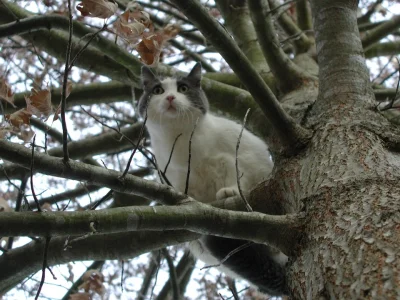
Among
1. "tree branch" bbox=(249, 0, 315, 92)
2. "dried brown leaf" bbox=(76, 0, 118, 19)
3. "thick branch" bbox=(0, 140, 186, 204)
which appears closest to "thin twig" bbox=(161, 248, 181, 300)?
"tree branch" bbox=(249, 0, 315, 92)

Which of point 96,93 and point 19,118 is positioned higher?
point 96,93

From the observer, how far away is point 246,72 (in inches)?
87.1

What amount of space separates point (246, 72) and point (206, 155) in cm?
150

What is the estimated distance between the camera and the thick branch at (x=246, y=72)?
2064 mm

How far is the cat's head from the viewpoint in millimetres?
3928

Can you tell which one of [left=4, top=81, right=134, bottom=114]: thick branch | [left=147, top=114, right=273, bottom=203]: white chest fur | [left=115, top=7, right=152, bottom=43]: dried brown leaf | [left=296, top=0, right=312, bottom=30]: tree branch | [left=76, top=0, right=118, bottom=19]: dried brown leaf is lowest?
[left=76, top=0, right=118, bottom=19]: dried brown leaf

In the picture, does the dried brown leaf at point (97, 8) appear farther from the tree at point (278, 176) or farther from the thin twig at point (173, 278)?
the thin twig at point (173, 278)

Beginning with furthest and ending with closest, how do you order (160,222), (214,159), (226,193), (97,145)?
(97,145), (214,159), (226,193), (160,222)

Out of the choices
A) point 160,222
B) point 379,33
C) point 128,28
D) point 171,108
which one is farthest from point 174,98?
point 160,222

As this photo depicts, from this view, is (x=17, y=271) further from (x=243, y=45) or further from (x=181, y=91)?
(x=243, y=45)

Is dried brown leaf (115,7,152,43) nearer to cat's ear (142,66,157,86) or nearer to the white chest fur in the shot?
the white chest fur

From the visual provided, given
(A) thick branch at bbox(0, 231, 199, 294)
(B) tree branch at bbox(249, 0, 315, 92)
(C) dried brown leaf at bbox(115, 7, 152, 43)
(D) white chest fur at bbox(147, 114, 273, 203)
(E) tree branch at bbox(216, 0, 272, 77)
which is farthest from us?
(E) tree branch at bbox(216, 0, 272, 77)

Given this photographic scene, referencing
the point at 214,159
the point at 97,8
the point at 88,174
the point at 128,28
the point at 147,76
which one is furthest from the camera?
the point at 147,76

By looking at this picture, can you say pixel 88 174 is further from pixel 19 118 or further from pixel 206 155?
pixel 206 155
